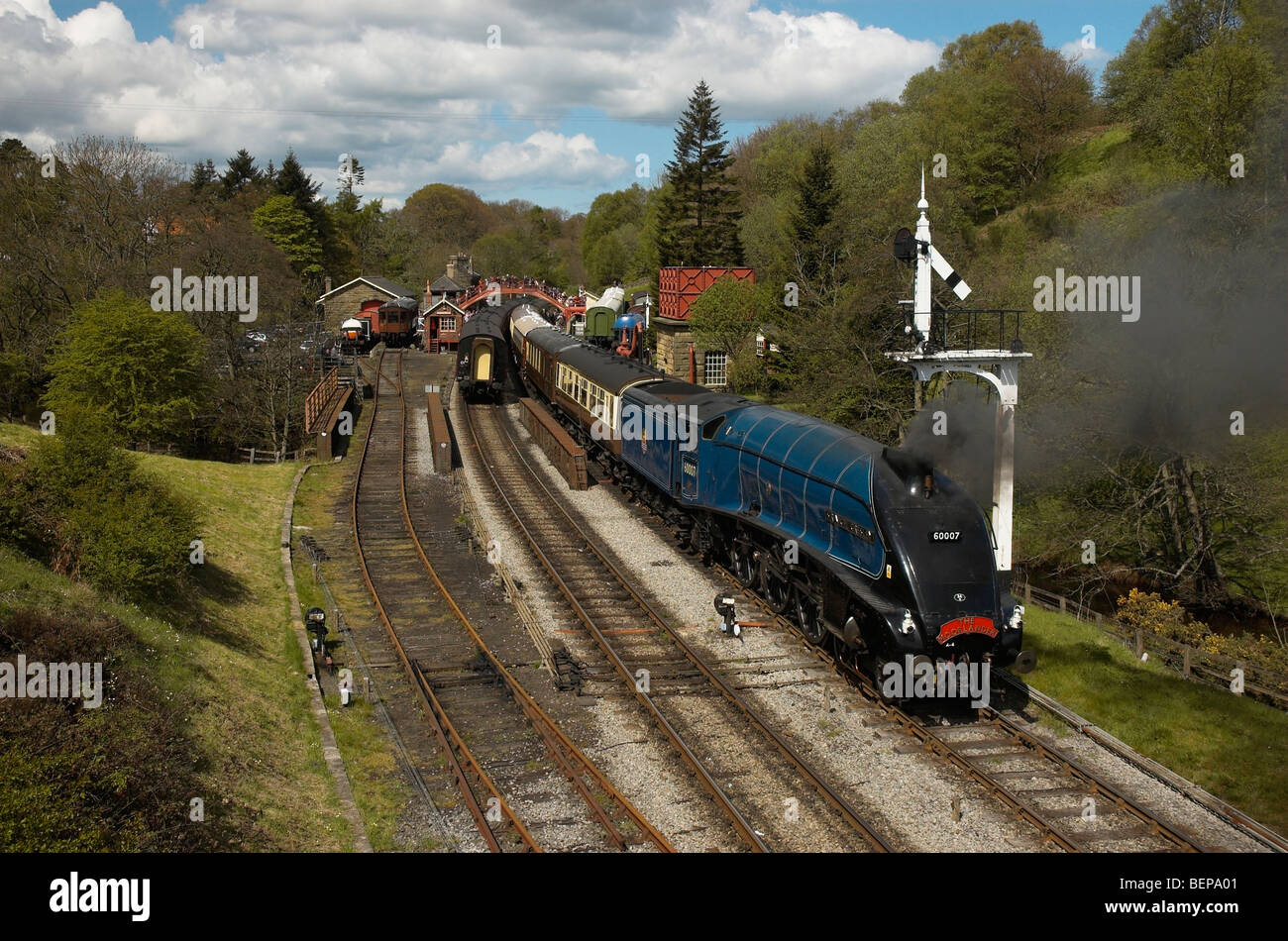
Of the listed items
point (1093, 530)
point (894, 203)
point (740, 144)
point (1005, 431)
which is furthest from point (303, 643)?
point (740, 144)

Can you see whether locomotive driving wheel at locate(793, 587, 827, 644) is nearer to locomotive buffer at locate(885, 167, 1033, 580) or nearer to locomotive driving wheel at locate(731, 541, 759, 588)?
locomotive driving wheel at locate(731, 541, 759, 588)

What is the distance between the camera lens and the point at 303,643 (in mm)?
15883

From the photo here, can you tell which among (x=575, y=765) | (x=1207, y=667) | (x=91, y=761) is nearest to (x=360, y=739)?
(x=575, y=765)

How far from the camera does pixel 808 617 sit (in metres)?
15.6

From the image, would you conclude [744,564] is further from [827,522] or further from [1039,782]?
[1039,782]

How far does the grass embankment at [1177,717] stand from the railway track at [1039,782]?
67.5 inches

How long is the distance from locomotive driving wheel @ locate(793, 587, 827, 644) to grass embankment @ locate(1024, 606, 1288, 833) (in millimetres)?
3309

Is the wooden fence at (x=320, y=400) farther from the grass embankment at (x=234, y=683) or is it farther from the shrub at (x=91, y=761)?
the shrub at (x=91, y=761)

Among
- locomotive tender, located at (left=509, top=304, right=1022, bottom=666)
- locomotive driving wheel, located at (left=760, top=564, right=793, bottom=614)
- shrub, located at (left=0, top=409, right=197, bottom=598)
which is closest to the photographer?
locomotive tender, located at (left=509, top=304, right=1022, bottom=666)

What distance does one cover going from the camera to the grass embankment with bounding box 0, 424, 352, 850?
10.1 m

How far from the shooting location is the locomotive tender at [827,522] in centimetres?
1232

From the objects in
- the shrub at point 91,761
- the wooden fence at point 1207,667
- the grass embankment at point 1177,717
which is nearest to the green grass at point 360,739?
the shrub at point 91,761

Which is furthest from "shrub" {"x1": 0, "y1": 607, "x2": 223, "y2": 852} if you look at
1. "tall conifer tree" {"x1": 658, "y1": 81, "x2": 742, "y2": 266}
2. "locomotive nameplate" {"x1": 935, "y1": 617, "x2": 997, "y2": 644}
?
"tall conifer tree" {"x1": 658, "y1": 81, "x2": 742, "y2": 266}

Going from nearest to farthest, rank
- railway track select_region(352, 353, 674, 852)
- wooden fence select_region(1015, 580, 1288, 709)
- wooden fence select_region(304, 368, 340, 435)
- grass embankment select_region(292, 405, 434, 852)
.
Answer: railway track select_region(352, 353, 674, 852), grass embankment select_region(292, 405, 434, 852), wooden fence select_region(1015, 580, 1288, 709), wooden fence select_region(304, 368, 340, 435)
